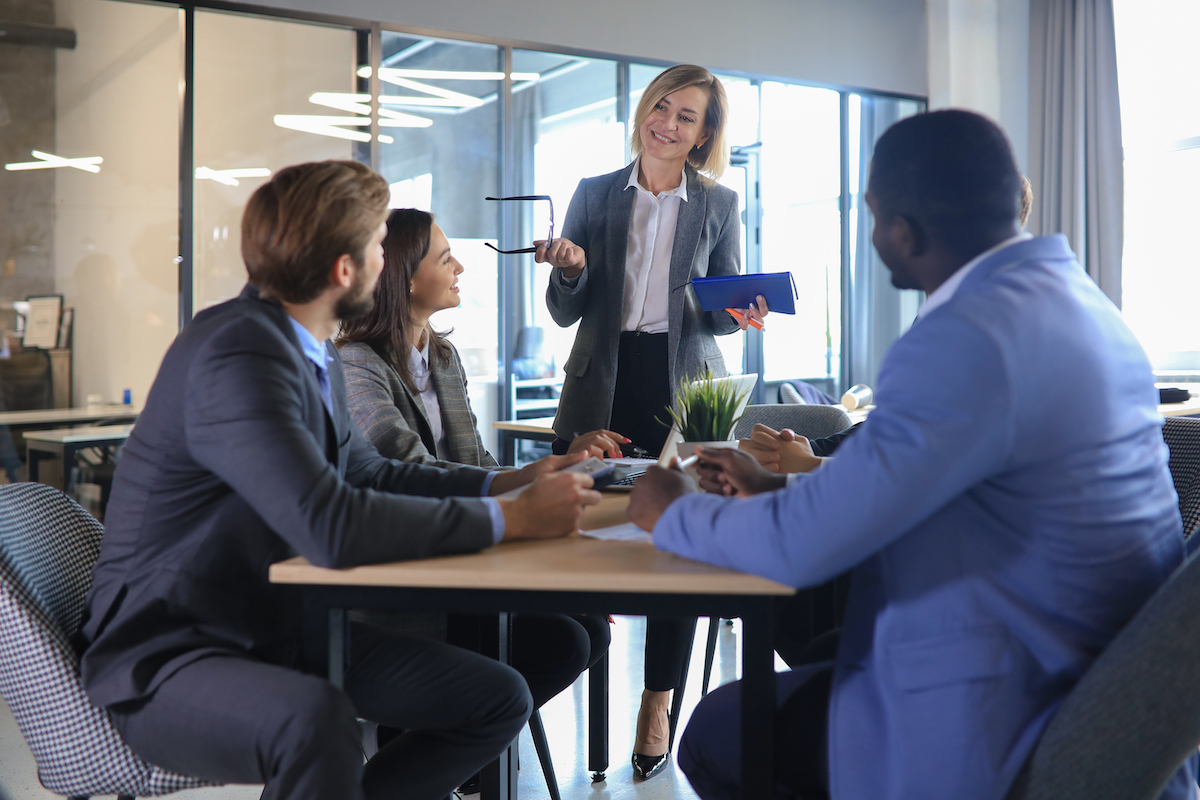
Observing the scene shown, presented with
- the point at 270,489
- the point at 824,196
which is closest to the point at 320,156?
the point at 824,196

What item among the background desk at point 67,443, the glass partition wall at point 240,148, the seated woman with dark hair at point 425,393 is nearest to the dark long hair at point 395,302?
the seated woman with dark hair at point 425,393

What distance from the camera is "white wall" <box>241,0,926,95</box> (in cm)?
466

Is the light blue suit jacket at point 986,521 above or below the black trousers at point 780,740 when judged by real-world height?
above

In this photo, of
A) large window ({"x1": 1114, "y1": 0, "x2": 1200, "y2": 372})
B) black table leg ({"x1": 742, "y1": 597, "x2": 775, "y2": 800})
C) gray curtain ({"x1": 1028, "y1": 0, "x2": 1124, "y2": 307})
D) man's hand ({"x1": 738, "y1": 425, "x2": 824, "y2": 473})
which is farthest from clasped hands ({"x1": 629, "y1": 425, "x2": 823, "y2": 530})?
large window ({"x1": 1114, "y1": 0, "x2": 1200, "y2": 372})

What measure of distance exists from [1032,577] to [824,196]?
5597 mm

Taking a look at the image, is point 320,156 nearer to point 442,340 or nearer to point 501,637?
point 442,340

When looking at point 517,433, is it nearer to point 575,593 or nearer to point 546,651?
point 546,651

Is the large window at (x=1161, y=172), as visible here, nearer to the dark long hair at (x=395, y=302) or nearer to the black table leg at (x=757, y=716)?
the dark long hair at (x=395, y=302)

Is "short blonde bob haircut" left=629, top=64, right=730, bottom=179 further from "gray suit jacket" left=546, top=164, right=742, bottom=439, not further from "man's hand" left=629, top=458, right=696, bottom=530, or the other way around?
"man's hand" left=629, top=458, right=696, bottom=530

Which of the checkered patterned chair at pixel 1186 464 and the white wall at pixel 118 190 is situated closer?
the checkered patterned chair at pixel 1186 464

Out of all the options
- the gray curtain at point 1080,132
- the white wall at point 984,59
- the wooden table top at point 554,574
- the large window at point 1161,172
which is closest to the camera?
the wooden table top at point 554,574

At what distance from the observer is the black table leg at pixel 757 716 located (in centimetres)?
111

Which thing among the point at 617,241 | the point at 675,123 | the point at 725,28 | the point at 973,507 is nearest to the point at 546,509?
the point at 973,507

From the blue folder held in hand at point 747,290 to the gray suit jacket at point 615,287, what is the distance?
0.28m
